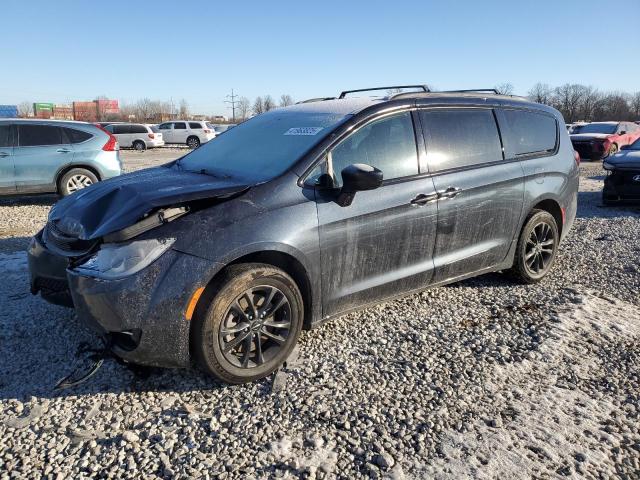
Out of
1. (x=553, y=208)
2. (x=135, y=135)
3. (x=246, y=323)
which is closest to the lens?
(x=246, y=323)

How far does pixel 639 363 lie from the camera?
336 cm

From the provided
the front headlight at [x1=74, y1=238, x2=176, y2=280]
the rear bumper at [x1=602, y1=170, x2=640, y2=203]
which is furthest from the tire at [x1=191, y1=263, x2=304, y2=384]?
the rear bumper at [x1=602, y1=170, x2=640, y2=203]

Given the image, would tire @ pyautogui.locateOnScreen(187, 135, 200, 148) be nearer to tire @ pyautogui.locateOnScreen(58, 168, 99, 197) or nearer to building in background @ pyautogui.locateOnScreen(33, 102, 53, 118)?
tire @ pyautogui.locateOnScreen(58, 168, 99, 197)

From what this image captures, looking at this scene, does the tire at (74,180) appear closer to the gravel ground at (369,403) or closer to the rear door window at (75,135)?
the rear door window at (75,135)

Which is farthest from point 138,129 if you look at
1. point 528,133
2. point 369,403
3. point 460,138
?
point 369,403

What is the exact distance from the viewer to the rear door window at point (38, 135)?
9.06m

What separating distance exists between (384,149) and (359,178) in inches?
24.7

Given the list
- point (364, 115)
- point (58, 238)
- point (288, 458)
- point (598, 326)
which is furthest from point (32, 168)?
point (598, 326)

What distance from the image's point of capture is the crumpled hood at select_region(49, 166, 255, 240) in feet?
9.49

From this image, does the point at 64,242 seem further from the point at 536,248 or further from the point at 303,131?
the point at 536,248

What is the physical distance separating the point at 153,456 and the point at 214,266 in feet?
3.37

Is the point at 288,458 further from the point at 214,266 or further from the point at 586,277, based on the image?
the point at 586,277

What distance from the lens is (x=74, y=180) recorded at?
932 cm

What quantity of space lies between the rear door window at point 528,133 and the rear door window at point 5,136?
28.0 ft
